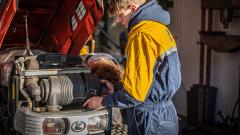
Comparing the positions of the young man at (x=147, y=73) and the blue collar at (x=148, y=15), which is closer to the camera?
the young man at (x=147, y=73)

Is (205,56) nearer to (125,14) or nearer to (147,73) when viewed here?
(125,14)

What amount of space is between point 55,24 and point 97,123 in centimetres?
236

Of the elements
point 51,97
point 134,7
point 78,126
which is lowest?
point 78,126

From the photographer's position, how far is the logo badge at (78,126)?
12.6 ft

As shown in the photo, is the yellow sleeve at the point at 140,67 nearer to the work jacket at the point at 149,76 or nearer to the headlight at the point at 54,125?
the work jacket at the point at 149,76

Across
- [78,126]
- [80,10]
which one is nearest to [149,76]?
[78,126]

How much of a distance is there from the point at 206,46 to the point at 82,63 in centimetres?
261

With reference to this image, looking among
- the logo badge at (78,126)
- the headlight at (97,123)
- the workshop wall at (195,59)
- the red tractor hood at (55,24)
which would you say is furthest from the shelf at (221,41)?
the logo badge at (78,126)

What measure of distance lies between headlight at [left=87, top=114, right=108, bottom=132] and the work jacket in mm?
617

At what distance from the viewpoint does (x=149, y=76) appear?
120 inches

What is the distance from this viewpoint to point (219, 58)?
21.1 feet

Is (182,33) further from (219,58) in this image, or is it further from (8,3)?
(8,3)

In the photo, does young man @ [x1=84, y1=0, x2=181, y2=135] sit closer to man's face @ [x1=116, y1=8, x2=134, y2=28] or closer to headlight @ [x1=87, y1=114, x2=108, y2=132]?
man's face @ [x1=116, y1=8, x2=134, y2=28]

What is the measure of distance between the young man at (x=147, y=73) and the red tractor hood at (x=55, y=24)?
1.96 meters
